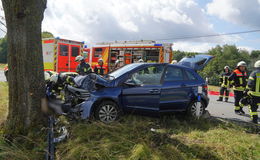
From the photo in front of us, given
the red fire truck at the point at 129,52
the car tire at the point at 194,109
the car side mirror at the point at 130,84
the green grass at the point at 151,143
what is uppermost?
the red fire truck at the point at 129,52

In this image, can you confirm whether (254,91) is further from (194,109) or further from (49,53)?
(49,53)

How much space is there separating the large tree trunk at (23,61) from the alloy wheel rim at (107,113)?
121 centimetres

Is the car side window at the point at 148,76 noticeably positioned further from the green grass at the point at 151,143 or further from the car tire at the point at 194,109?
the car tire at the point at 194,109

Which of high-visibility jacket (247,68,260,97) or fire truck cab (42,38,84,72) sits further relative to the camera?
fire truck cab (42,38,84,72)

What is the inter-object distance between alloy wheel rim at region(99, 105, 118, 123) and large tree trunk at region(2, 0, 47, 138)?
1.21 metres

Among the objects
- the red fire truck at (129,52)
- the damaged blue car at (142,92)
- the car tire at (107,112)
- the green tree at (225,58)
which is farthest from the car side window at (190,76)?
the green tree at (225,58)

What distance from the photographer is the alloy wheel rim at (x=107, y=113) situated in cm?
414

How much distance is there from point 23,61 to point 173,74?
314 centimetres

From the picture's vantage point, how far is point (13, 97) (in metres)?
3.34

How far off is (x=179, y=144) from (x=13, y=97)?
112 inches

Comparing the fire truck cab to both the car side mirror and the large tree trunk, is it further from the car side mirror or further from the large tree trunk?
the large tree trunk

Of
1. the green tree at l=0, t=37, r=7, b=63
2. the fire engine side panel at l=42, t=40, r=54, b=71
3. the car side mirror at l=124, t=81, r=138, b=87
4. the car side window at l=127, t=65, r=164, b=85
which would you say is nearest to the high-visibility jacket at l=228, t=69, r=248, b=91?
the car side window at l=127, t=65, r=164, b=85

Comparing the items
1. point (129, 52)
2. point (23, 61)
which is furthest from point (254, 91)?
point (129, 52)

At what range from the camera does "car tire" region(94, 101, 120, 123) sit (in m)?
4.12
